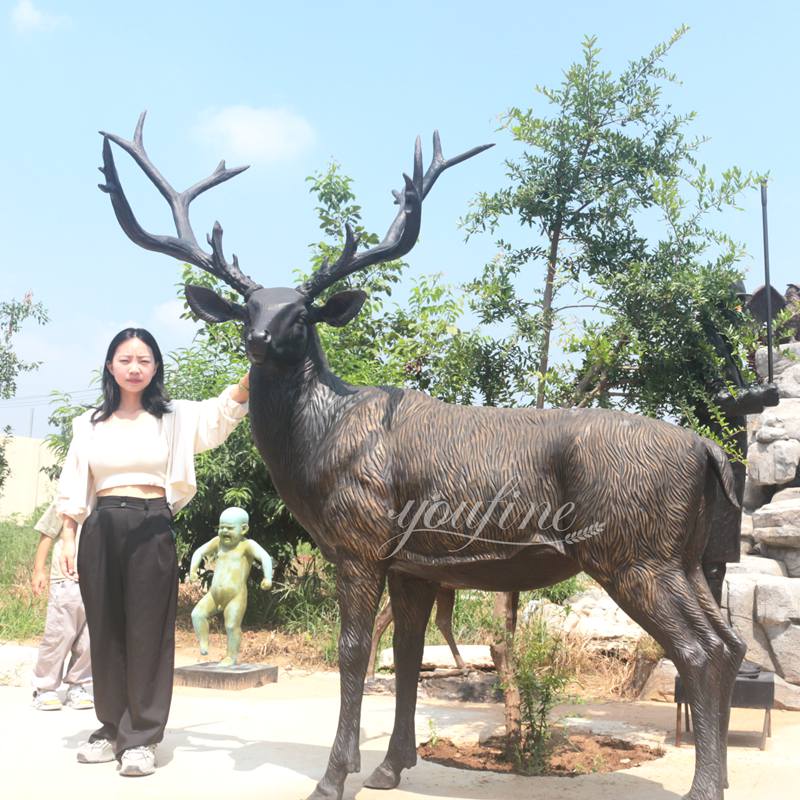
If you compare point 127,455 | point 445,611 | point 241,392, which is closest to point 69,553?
point 127,455

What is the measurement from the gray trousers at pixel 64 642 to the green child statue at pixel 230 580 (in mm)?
1385

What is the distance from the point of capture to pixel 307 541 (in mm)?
10344

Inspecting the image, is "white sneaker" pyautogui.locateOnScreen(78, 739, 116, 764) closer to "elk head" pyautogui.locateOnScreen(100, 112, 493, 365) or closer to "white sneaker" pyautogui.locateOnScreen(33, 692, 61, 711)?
"white sneaker" pyautogui.locateOnScreen(33, 692, 61, 711)

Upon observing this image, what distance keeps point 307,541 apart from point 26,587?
363 cm

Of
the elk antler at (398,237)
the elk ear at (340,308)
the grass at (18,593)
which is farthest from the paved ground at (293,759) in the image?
the grass at (18,593)

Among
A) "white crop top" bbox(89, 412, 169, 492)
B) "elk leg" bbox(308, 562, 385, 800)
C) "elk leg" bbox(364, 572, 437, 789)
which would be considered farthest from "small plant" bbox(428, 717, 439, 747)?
"white crop top" bbox(89, 412, 169, 492)

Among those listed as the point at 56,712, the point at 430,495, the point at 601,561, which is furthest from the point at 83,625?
the point at 601,561

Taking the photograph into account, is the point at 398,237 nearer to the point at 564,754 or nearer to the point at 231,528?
the point at 564,754

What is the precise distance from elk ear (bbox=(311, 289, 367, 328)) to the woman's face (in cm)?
98

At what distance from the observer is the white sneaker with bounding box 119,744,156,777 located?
399cm

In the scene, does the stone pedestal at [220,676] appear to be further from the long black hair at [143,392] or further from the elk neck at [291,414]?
the elk neck at [291,414]

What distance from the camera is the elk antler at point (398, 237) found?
12.5 feet

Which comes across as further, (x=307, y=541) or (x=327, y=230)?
(x=307, y=541)

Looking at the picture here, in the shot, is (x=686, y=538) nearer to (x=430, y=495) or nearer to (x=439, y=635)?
(x=430, y=495)
